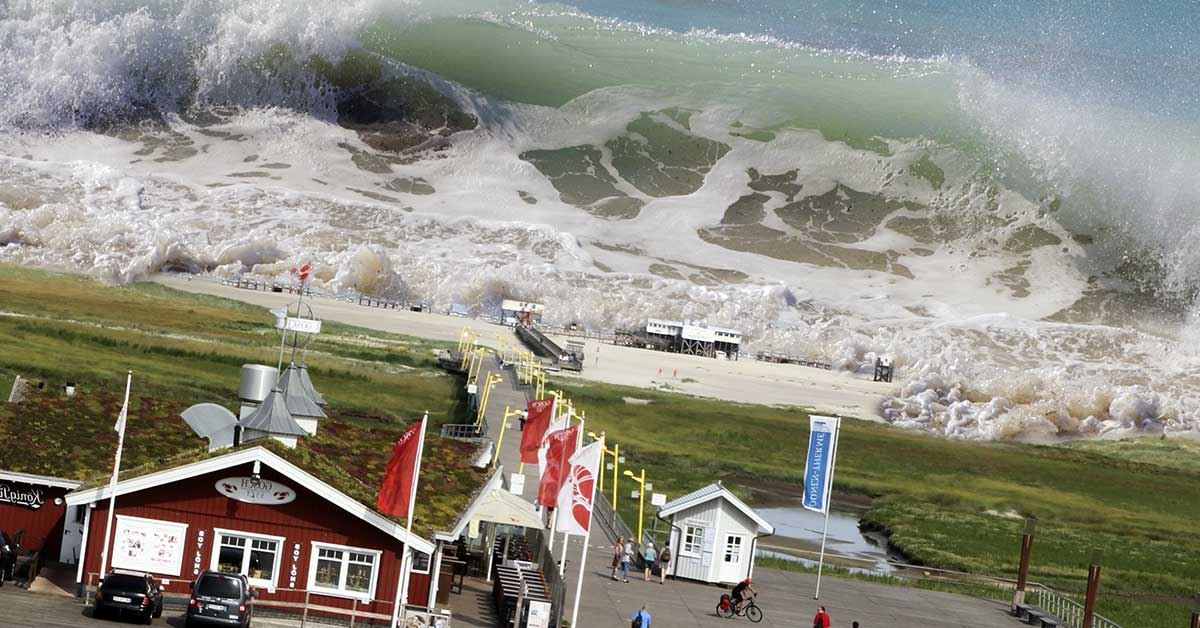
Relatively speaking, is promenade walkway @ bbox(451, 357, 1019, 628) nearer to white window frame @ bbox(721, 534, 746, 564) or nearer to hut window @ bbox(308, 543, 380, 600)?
white window frame @ bbox(721, 534, 746, 564)

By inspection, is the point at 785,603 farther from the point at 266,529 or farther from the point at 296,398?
the point at 266,529

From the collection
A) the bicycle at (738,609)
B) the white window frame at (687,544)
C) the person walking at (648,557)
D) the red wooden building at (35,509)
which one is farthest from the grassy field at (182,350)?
the bicycle at (738,609)

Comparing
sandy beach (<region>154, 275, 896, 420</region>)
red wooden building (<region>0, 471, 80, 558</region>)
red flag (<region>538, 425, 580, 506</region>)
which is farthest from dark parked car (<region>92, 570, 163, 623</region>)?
sandy beach (<region>154, 275, 896, 420</region>)

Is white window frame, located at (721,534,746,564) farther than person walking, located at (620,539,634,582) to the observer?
Yes

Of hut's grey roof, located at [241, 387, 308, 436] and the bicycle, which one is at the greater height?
hut's grey roof, located at [241, 387, 308, 436]

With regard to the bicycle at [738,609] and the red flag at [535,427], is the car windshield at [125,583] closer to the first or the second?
the red flag at [535,427]

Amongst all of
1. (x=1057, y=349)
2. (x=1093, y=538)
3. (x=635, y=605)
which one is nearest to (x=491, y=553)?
(x=635, y=605)

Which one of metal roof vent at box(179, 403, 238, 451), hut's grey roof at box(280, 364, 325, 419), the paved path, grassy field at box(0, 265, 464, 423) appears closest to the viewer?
the paved path
